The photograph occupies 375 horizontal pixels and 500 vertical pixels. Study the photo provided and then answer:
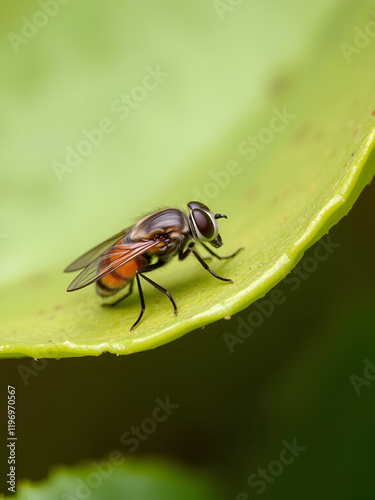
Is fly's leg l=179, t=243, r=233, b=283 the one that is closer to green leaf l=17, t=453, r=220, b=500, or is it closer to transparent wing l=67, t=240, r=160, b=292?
transparent wing l=67, t=240, r=160, b=292

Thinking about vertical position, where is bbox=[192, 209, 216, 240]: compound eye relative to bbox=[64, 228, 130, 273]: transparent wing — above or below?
above

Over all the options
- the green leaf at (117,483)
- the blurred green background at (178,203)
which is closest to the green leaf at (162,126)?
the blurred green background at (178,203)

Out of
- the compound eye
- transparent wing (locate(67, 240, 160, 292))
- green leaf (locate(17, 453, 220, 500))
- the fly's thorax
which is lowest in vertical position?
green leaf (locate(17, 453, 220, 500))

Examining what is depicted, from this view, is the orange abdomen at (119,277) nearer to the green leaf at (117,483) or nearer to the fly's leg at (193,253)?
the fly's leg at (193,253)

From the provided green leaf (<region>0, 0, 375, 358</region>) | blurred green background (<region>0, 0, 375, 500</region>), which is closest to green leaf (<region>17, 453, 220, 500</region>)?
blurred green background (<region>0, 0, 375, 500</region>)

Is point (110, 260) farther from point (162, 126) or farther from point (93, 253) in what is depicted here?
point (162, 126)

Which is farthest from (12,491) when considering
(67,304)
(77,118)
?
(77,118)

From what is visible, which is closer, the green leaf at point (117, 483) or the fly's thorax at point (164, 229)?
the green leaf at point (117, 483)
